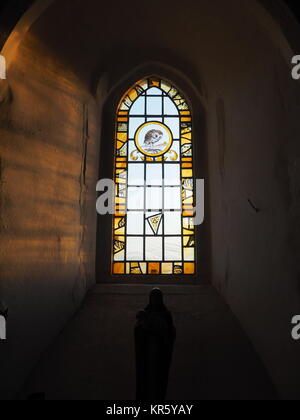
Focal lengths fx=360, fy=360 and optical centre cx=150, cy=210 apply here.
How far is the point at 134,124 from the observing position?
5.35 metres

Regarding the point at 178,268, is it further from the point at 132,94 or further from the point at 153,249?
the point at 132,94

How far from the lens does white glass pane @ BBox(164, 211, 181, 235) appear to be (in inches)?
193

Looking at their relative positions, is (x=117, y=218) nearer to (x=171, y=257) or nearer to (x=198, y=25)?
(x=171, y=257)

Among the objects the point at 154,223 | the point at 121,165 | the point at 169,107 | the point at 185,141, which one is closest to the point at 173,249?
the point at 154,223

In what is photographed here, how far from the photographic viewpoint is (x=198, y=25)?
4246mm

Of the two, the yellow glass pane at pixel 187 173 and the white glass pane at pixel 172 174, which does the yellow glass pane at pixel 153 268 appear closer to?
the white glass pane at pixel 172 174

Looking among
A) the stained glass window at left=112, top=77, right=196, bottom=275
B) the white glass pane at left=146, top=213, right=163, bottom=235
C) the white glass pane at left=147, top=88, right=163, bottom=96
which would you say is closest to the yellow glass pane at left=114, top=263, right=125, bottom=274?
the stained glass window at left=112, top=77, right=196, bottom=275

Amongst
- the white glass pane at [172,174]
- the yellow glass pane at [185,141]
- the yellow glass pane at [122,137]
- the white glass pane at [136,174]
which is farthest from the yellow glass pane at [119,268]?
the yellow glass pane at [185,141]

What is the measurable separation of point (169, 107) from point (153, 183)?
1.24 metres

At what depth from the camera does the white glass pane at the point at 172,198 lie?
4.96 meters

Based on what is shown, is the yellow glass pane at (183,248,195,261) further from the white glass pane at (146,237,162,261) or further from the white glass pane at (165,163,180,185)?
the white glass pane at (165,163,180,185)

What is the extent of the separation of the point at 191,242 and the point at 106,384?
7.43 ft

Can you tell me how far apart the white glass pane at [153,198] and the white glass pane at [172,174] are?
19 cm
